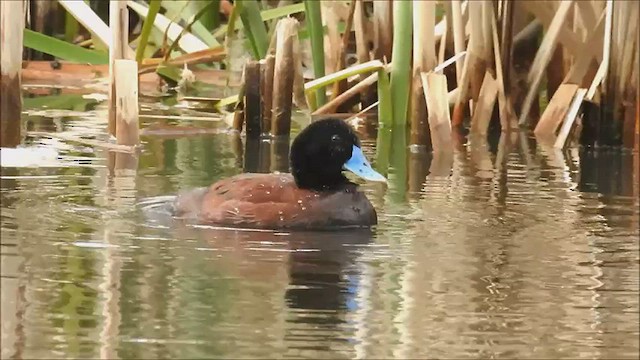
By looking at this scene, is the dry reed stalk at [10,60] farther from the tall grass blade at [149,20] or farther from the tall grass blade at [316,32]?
the tall grass blade at [316,32]

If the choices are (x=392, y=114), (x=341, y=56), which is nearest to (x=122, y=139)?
(x=392, y=114)

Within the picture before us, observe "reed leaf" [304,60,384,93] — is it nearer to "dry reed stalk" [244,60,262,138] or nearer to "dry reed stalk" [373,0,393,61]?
"dry reed stalk" [244,60,262,138]

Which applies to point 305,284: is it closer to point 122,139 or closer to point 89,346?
point 89,346

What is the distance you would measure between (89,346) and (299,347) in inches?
22.1

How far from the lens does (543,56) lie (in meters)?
9.73

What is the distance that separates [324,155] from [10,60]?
1.75 metres

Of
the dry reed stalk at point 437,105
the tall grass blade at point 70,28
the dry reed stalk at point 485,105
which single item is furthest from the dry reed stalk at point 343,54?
the tall grass blade at point 70,28

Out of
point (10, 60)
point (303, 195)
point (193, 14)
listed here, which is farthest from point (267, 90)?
point (303, 195)

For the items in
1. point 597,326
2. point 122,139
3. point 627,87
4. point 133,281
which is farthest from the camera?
point 627,87

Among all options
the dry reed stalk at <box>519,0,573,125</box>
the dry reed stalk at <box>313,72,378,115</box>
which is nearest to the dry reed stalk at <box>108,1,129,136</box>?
the dry reed stalk at <box>313,72,378,115</box>

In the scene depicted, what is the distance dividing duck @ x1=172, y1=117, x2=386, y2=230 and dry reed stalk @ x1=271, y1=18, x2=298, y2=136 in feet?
8.09

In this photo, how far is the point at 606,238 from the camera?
620 centimetres

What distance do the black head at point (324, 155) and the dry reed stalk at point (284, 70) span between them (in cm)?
248

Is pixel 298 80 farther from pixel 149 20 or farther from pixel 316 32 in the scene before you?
pixel 149 20
